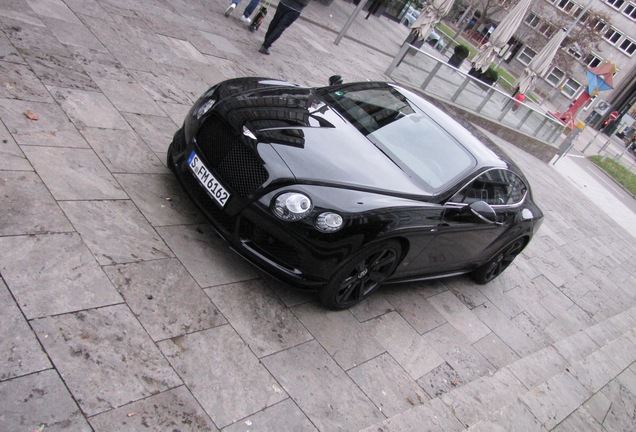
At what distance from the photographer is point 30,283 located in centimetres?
280

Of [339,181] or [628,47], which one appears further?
[628,47]

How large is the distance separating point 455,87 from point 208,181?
428 inches

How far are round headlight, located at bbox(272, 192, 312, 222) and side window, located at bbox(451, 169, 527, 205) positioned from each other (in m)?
1.50

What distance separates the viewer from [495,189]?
4836 mm

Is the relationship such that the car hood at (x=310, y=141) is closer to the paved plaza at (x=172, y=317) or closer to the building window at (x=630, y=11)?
the paved plaza at (x=172, y=317)

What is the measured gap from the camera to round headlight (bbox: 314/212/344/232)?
3.39 meters

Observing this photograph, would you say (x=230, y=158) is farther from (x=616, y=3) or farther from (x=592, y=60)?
(x=616, y=3)

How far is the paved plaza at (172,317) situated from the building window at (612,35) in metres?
55.6

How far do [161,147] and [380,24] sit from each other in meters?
21.2

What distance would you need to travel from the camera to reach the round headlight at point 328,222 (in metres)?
3.39

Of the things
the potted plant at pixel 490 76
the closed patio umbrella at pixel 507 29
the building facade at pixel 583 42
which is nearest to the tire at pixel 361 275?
the closed patio umbrella at pixel 507 29

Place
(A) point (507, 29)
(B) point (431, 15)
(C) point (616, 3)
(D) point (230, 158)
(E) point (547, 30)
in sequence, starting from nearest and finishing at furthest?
1. (D) point (230, 158)
2. (B) point (431, 15)
3. (A) point (507, 29)
4. (C) point (616, 3)
5. (E) point (547, 30)

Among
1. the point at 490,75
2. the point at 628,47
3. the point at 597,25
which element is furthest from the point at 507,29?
the point at 628,47

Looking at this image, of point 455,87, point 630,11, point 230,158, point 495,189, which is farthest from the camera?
point 630,11
